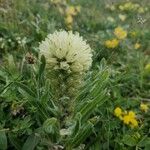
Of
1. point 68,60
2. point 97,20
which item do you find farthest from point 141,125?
point 97,20

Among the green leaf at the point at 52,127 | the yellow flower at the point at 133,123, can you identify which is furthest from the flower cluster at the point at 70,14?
the green leaf at the point at 52,127

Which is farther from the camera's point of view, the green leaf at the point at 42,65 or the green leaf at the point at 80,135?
the green leaf at the point at 80,135

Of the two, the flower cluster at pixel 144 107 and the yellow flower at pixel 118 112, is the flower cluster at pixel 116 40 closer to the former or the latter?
the flower cluster at pixel 144 107

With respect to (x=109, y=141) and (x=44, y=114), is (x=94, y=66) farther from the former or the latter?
(x=44, y=114)

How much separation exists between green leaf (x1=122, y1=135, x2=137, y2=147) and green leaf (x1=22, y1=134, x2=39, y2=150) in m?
0.64

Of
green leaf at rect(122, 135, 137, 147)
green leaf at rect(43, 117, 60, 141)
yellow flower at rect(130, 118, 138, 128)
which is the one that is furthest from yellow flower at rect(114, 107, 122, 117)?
green leaf at rect(43, 117, 60, 141)

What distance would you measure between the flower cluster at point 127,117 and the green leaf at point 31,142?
2.39 feet

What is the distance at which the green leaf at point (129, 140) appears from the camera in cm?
351

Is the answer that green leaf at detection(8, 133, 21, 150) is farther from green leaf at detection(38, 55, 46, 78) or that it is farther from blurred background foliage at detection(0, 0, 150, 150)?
green leaf at detection(38, 55, 46, 78)

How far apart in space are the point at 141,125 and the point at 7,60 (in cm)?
119

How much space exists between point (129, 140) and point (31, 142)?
702mm

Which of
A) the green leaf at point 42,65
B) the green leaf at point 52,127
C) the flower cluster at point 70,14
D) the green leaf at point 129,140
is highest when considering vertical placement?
the flower cluster at point 70,14

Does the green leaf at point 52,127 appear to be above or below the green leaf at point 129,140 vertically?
below

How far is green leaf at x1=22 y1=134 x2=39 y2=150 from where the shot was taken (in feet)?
10.7
